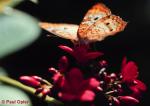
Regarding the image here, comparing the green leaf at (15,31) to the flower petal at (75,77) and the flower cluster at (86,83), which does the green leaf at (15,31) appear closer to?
the flower cluster at (86,83)

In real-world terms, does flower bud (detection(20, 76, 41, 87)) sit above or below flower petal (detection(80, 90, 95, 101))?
above

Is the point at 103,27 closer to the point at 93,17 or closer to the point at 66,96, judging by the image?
the point at 93,17

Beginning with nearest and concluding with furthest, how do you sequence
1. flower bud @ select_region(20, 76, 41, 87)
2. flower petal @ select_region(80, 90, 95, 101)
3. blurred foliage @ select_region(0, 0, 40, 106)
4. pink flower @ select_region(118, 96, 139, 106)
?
flower petal @ select_region(80, 90, 95, 101), flower bud @ select_region(20, 76, 41, 87), pink flower @ select_region(118, 96, 139, 106), blurred foliage @ select_region(0, 0, 40, 106)

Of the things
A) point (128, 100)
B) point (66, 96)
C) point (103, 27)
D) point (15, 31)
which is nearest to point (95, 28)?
point (103, 27)

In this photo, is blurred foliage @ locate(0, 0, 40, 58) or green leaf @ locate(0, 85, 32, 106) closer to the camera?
green leaf @ locate(0, 85, 32, 106)

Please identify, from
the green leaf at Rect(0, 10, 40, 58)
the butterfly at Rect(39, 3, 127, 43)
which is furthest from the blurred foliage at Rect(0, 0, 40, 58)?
the butterfly at Rect(39, 3, 127, 43)

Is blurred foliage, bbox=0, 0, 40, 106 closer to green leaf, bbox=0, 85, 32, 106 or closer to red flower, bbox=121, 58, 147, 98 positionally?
green leaf, bbox=0, 85, 32, 106
